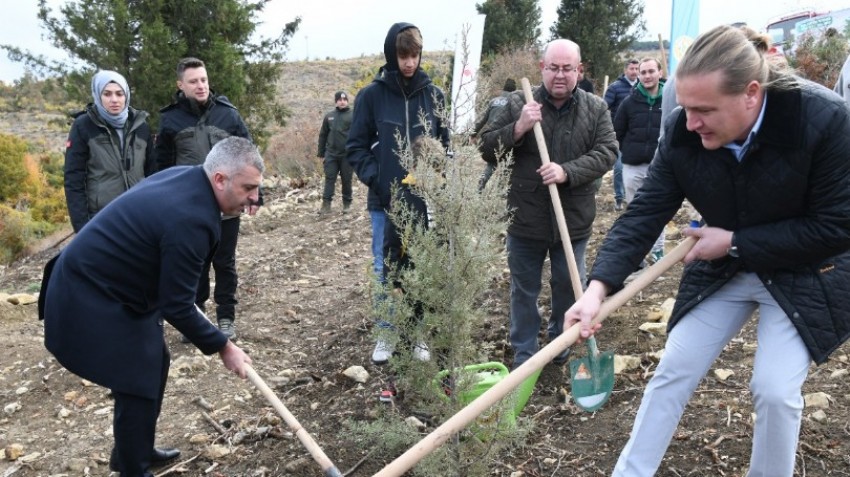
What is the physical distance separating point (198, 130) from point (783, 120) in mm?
3932

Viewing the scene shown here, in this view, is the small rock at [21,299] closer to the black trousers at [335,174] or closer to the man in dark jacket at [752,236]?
the black trousers at [335,174]

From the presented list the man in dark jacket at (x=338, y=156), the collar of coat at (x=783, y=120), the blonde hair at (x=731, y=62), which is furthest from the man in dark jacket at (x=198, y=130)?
the man in dark jacket at (x=338, y=156)

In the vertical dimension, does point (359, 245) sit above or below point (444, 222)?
below

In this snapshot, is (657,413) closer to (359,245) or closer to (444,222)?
(444,222)

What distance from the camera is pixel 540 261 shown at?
4176 millimetres

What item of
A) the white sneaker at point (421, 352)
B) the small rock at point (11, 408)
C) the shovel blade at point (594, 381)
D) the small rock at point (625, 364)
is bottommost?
the small rock at point (11, 408)

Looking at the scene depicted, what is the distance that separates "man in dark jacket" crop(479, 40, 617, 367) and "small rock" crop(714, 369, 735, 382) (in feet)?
3.44

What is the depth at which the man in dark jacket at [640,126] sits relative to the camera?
247 inches

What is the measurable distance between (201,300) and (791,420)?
12.4 feet

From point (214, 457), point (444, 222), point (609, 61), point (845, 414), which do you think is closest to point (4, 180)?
point (214, 457)

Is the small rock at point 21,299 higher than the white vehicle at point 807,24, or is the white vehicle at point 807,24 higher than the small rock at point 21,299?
the white vehicle at point 807,24

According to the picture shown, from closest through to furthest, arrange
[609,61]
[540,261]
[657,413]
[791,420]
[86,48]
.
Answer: [791,420] → [657,413] → [540,261] → [86,48] → [609,61]

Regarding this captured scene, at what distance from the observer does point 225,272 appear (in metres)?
5.02

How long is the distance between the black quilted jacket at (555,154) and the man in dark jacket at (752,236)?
4.55ft
